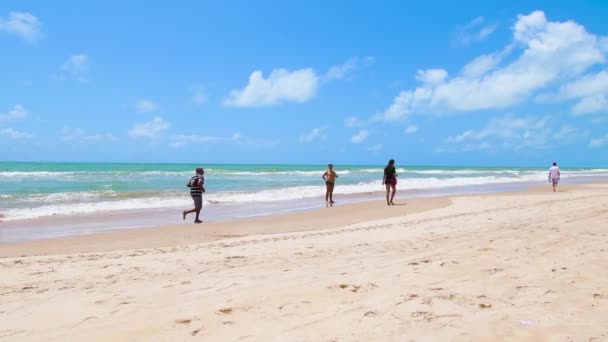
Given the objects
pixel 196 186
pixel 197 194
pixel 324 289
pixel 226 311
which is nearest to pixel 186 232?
pixel 197 194

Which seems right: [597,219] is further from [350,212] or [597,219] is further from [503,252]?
[350,212]

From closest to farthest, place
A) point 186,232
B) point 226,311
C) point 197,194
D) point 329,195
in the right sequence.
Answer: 1. point 226,311
2. point 186,232
3. point 197,194
4. point 329,195

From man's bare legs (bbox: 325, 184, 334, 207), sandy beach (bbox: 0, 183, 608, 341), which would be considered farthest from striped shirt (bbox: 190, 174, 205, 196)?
man's bare legs (bbox: 325, 184, 334, 207)

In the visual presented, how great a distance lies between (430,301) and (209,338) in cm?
201

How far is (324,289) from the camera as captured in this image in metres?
4.53

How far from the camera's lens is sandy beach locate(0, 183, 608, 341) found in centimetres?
357

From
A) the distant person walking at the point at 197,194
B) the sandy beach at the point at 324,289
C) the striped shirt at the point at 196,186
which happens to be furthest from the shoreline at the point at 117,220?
the sandy beach at the point at 324,289

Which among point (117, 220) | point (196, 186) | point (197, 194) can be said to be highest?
point (196, 186)

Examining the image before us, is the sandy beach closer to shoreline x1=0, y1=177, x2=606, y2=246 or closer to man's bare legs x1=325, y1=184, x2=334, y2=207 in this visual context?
shoreline x1=0, y1=177, x2=606, y2=246

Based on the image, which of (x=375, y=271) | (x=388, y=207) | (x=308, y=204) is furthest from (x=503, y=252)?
(x=308, y=204)

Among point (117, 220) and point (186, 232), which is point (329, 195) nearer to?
point (117, 220)

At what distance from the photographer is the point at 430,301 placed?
163 inches

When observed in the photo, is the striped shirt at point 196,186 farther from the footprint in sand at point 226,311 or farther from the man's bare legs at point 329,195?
the footprint in sand at point 226,311

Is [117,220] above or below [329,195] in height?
below
